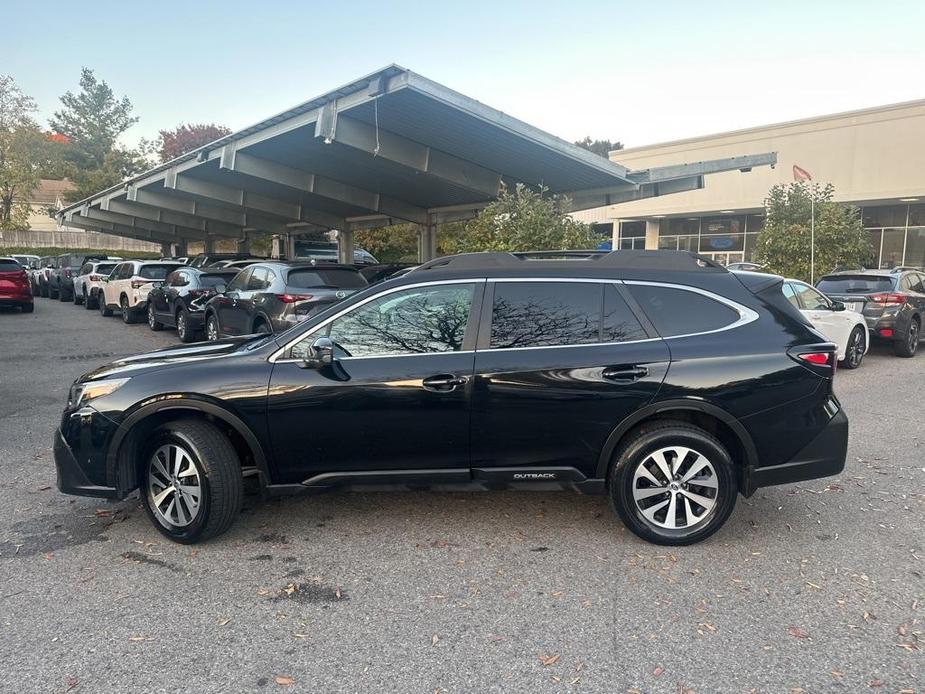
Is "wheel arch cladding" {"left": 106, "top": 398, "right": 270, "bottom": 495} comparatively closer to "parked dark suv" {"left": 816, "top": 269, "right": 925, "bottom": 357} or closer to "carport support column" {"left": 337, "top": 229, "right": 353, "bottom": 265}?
"parked dark suv" {"left": 816, "top": 269, "right": 925, "bottom": 357}

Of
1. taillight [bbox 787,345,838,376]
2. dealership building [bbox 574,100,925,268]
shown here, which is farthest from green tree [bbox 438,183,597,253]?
dealership building [bbox 574,100,925,268]

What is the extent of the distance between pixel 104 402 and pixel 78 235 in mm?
60266

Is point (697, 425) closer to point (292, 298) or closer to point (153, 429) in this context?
point (153, 429)

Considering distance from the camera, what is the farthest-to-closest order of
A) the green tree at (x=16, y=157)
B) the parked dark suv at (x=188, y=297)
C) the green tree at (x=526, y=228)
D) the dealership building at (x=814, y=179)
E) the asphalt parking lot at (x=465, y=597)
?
the green tree at (x=16, y=157), the dealership building at (x=814, y=179), the parked dark suv at (x=188, y=297), the green tree at (x=526, y=228), the asphalt parking lot at (x=465, y=597)

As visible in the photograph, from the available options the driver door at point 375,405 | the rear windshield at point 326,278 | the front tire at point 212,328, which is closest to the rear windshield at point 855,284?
the rear windshield at point 326,278

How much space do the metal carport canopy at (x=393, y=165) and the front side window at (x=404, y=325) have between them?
7.24 metres

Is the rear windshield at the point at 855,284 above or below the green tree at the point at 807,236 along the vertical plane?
below

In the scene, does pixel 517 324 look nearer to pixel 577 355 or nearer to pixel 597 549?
pixel 577 355

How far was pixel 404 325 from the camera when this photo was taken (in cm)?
423

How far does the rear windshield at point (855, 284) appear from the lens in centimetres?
1155

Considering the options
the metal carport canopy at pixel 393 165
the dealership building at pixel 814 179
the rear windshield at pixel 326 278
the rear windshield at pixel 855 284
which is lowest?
the rear windshield at pixel 326 278

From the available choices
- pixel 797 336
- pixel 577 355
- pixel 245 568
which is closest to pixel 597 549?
pixel 577 355

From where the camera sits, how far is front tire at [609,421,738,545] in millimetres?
4059

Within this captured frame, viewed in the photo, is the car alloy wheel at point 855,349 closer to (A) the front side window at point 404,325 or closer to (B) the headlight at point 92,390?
(A) the front side window at point 404,325
